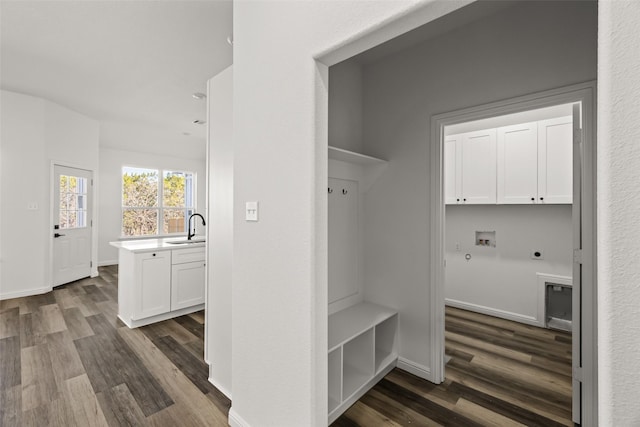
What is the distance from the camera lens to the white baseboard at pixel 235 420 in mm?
1699

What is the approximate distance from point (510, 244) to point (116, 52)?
16.2 ft

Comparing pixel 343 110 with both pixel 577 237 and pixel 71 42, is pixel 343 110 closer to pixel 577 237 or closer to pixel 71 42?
pixel 577 237

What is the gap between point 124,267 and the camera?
3.34 meters

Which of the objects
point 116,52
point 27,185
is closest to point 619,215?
point 116,52

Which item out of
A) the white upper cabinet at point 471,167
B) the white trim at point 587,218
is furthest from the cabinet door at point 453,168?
the white trim at point 587,218

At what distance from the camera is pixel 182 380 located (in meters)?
2.24

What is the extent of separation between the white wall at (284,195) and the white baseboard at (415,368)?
1.28m

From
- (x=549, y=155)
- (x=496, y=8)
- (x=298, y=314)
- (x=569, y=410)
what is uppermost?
(x=496, y=8)

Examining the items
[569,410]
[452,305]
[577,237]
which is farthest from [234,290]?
[452,305]

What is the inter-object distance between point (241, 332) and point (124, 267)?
7.83 ft

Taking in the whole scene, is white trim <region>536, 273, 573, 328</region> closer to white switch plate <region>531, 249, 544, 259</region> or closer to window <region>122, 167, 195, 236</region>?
white switch plate <region>531, 249, 544, 259</region>

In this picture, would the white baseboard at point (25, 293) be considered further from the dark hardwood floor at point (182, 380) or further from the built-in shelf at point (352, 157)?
the built-in shelf at point (352, 157)

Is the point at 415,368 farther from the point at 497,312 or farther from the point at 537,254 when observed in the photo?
the point at 537,254

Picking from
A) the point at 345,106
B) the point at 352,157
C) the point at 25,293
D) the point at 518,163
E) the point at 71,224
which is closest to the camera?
the point at 352,157
